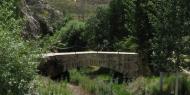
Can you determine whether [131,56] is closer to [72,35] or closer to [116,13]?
[116,13]

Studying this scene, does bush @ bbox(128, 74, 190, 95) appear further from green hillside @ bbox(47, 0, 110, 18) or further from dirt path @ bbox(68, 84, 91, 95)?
green hillside @ bbox(47, 0, 110, 18)

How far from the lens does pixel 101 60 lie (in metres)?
36.8

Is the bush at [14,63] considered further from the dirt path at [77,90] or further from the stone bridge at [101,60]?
the stone bridge at [101,60]

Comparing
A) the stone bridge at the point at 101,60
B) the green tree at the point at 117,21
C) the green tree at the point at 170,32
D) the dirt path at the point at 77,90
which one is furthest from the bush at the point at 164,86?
the green tree at the point at 117,21

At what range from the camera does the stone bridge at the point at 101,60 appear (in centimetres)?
3493

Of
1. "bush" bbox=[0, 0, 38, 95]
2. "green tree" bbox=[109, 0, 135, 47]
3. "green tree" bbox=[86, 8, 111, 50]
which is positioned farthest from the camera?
"green tree" bbox=[86, 8, 111, 50]

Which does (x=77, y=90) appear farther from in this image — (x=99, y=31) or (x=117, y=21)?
(x=99, y=31)

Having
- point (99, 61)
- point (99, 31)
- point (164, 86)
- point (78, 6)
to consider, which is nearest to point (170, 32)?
point (164, 86)

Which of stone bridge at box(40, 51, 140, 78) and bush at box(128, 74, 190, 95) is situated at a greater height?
bush at box(128, 74, 190, 95)

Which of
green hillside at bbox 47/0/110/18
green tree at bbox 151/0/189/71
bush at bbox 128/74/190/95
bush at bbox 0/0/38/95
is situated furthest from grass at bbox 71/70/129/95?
green hillside at bbox 47/0/110/18

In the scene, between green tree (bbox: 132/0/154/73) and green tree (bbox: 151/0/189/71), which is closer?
green tree (bbox: 151/0/189/71)

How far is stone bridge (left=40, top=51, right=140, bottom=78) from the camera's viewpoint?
115 feet

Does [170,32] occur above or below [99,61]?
above

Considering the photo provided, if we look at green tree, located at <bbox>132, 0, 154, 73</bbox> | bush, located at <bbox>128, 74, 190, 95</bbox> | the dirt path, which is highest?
green tree, located at <bbox>132, 0, 154, 73</bbox>
